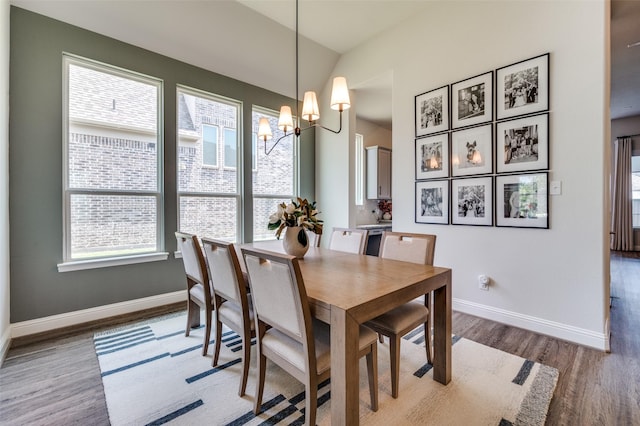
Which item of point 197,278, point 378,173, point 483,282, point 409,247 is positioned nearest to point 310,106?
point 409,247

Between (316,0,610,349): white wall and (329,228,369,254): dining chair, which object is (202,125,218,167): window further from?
(316,0,610,349): white wall

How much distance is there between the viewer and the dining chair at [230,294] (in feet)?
5.34

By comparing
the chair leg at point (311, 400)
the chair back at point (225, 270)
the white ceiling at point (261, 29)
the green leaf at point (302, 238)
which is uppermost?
the white ceiling at point (261, 29)

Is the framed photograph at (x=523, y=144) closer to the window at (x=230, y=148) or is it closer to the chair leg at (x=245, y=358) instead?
the chair leg at (x=245, y=358)

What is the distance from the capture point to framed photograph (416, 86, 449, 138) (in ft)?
9.80

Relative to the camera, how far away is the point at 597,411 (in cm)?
152

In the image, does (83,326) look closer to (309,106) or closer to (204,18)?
(309,106)

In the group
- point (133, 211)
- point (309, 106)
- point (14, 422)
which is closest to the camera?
point (14, 422)

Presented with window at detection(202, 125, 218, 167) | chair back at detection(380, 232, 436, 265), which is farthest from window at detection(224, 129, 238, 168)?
chair back at detection(380, 232, 436, 265)

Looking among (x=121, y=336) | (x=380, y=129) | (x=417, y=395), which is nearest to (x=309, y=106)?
(x=417, y=395)

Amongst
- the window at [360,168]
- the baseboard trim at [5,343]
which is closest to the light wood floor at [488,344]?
the baseboard trim at [5,343]

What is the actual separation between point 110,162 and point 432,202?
3.41m

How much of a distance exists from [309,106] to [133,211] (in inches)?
86.4

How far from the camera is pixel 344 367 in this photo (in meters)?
1.13
